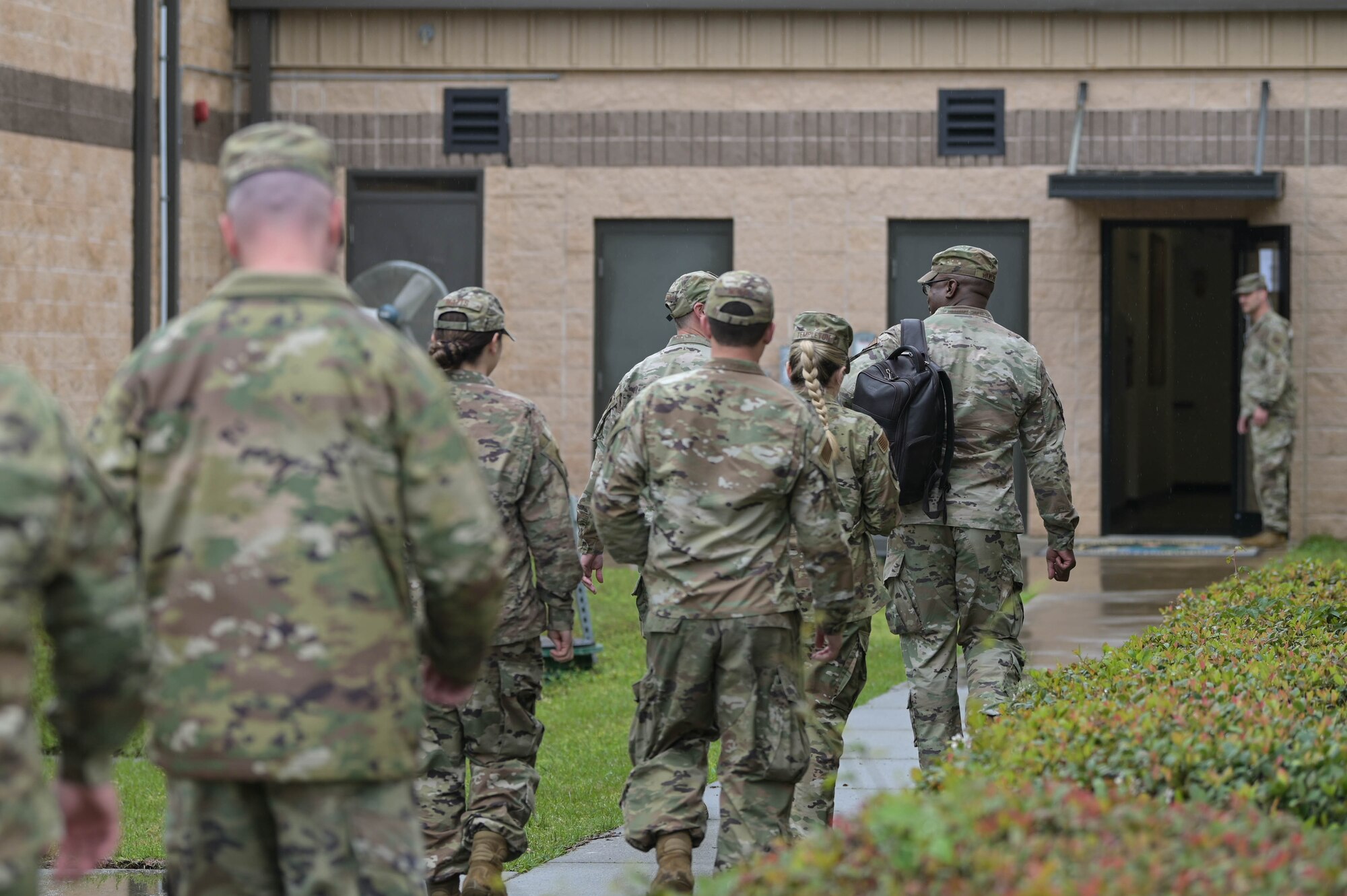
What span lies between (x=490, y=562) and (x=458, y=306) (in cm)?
270

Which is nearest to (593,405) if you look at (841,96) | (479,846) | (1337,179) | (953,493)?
(841,96)

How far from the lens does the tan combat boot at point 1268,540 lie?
15.8m

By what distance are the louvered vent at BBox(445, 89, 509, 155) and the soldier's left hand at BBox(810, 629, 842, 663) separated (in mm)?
10927

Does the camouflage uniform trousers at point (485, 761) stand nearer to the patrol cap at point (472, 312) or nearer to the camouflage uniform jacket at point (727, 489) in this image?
the camouflage uniform jacket at point (727, 489)

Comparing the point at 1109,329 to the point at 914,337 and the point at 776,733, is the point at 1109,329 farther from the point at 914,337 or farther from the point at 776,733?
the point at 776,733

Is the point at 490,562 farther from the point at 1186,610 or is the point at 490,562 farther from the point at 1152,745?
the point at 1186,610

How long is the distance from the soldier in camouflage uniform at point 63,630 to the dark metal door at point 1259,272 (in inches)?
569

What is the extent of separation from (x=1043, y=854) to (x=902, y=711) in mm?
6269

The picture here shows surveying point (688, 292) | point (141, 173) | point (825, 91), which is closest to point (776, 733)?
point (688, 292)

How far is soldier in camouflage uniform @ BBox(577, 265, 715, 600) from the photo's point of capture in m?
6.95

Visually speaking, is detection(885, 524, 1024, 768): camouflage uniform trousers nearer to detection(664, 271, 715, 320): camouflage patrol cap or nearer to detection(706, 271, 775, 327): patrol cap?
detection(664, 271, 715, 320): camouflage patrol cap

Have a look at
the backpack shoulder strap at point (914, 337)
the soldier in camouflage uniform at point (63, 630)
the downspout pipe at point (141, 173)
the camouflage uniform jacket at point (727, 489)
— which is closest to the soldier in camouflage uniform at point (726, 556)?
the camouflage uniform jacket at point (727, 489)

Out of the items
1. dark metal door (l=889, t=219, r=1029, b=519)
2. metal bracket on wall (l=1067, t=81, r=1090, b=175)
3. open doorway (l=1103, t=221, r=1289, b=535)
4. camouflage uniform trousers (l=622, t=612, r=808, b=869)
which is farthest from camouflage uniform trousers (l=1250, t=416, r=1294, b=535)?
camouflage uniform trousers (l=622, t=612, r=808, b=869)

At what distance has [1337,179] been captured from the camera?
16.1 m
